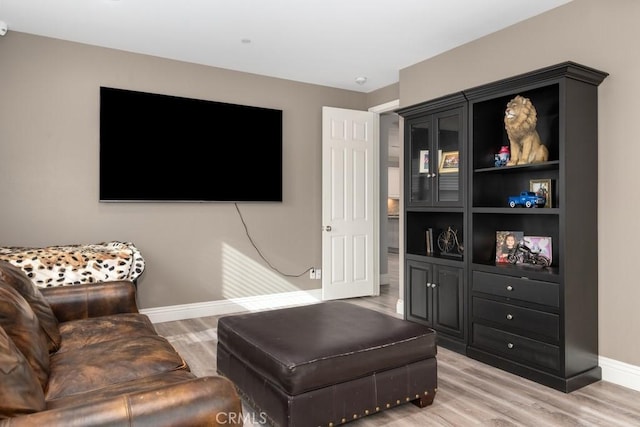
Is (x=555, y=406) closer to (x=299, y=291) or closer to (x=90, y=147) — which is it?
(x=299, y=291)

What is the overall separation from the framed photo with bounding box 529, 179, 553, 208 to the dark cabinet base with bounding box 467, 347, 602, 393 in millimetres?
1158

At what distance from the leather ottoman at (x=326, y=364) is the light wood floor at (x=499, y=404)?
13 cm

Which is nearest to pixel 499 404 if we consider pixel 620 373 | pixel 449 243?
pixel 620 373

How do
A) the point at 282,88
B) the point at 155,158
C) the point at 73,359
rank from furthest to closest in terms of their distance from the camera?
the point at 282,88, the point at 155,158, the point at 73,359

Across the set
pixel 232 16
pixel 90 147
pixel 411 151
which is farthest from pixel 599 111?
pixel 90 147

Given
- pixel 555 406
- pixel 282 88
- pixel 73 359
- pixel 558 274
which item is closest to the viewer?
pixel 73 359

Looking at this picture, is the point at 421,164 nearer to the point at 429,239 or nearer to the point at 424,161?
the point at 424,161

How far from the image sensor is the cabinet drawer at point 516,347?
9.20ft

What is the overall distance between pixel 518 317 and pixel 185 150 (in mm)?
3393

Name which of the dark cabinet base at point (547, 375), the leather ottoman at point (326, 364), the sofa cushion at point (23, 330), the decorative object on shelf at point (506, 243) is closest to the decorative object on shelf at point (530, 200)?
the decorative object on shelf at point (506, 243)

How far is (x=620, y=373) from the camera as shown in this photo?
113 inches

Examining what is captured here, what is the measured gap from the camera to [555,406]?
254 cm

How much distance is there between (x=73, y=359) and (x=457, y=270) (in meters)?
2.69

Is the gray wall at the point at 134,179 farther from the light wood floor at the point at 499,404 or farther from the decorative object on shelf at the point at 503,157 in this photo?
the decorative object on shelf at the point at 503,157
